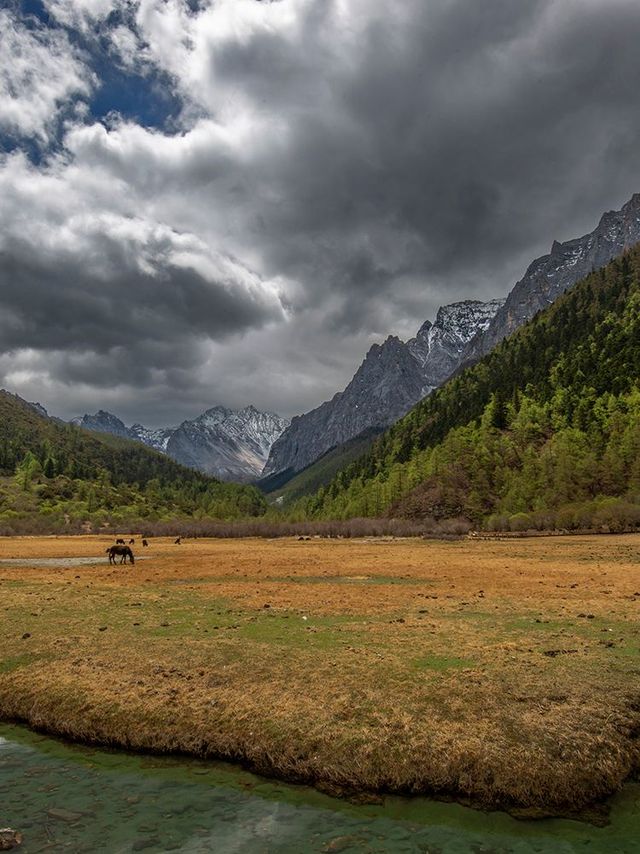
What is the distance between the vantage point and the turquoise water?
10.4 meters

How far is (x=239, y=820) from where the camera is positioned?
1142cm

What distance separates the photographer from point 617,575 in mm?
46875

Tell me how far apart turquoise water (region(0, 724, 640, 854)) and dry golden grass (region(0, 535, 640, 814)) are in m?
0.79

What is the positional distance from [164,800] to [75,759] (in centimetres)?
397

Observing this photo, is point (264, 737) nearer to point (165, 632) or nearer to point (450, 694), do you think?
point (450, 694)

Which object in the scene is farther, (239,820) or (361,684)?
(361,684)

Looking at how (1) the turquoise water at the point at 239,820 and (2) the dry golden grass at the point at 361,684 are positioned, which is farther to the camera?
(2) the dry golden grass at the point at 361,684

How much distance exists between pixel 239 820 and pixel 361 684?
696 cm

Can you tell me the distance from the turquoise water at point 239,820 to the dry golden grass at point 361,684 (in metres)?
0.79

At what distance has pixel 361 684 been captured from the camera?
1758 cm

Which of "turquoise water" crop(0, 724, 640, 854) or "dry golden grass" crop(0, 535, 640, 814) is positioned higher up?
"dry golden grass" crop(0, 535, 640, 814)

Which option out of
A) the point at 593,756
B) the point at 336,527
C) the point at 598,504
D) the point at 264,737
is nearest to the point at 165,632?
the point at 264,737

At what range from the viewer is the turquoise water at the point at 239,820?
10.4 m

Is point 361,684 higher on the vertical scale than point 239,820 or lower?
higher
